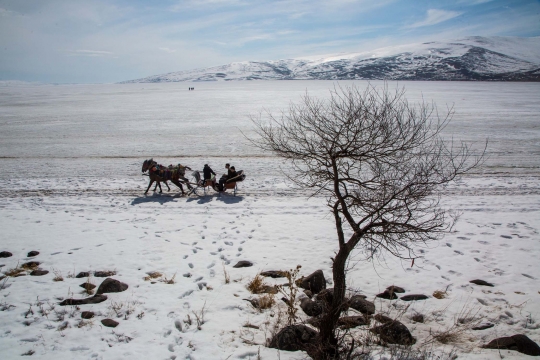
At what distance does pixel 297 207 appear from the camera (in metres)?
12.3

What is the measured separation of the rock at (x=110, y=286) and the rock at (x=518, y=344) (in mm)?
7042

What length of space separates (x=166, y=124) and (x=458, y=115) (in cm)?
3011

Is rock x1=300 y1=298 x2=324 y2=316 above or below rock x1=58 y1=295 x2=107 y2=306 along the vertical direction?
below

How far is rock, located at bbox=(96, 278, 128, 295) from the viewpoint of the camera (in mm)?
7020

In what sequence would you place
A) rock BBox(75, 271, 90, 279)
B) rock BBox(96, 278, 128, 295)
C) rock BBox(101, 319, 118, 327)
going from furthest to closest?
1. rock BBox(75, 271, 90, 279)
2. rock BBox(96, 278, 128, 295)
3. rock BBox(101, 319, 118, 327)

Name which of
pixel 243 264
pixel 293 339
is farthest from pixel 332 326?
pixel 243 264

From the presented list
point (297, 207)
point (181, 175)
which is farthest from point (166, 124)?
point (297, 207)

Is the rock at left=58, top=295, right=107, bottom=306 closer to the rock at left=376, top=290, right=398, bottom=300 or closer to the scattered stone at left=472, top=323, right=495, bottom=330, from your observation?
the rock at left=376, top=290, right=398, bottom=300

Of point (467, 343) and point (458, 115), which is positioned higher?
point (458, 115)

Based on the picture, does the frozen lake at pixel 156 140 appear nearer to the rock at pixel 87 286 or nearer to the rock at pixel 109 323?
the rock at pixel 87 286

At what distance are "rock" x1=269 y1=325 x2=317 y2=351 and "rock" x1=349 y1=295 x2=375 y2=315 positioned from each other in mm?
1351

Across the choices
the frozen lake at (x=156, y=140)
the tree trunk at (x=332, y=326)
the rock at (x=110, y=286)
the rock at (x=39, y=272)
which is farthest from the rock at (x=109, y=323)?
the frozen lake at (x=156, y=140)

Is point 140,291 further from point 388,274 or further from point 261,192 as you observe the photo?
point 261,192

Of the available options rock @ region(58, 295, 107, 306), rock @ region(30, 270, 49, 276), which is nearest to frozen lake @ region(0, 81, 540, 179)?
rock @ region(30, 270, 49, 276)
